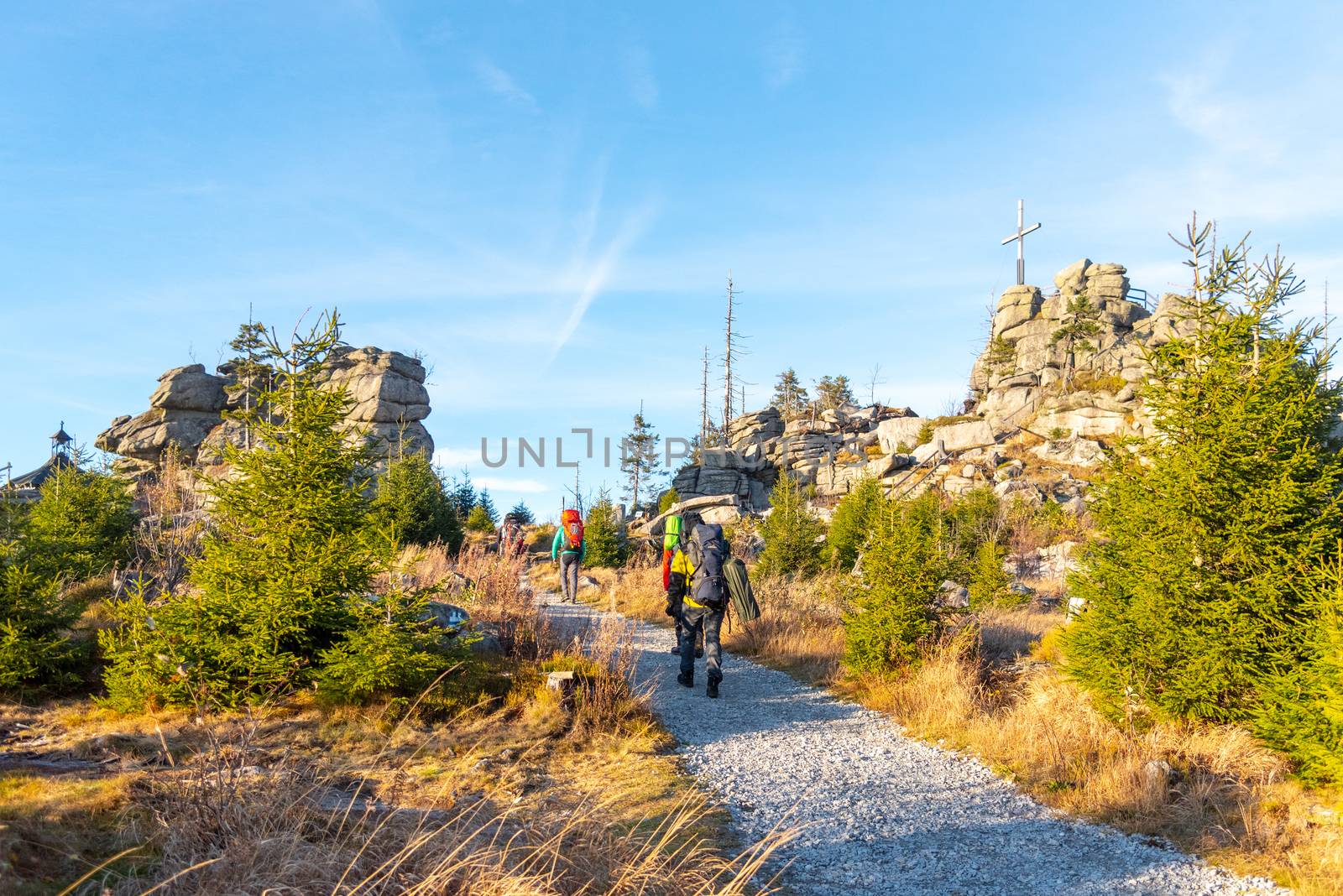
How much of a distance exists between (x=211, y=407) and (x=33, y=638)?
4078 centimetres

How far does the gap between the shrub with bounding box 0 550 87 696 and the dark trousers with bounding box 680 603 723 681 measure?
6.38 meters

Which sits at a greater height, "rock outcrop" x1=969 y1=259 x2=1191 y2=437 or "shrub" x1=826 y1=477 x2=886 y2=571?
"rock outcrop" x1=969 y1=259 x2=1191 y2=437

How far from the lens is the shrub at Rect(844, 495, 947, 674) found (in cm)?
952

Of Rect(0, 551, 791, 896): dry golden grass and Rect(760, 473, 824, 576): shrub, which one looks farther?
Rect(760, 473, 824, 576): shrub

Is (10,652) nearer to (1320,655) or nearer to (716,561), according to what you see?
(716,561)

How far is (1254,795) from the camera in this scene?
596 centimetres

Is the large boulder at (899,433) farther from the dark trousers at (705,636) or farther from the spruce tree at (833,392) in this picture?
the dark trousers at (705,636)

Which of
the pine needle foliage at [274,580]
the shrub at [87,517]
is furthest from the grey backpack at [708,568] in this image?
the shrub at [87,517]

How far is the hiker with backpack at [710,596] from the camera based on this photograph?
9469 mm

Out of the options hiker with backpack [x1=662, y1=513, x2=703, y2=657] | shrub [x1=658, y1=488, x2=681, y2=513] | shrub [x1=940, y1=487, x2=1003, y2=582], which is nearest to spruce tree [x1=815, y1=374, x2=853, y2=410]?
shrub [x1=658, y1=488, x2=681, y2=513]

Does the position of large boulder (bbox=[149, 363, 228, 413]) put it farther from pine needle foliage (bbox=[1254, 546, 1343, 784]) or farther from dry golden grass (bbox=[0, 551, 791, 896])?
pine needle foliage (bbox=[1254, 546, 1343, 784])

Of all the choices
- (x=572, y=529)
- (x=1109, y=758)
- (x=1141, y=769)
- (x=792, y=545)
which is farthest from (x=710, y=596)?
(x=792, y=545)

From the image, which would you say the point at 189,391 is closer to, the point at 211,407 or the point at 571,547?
the point at 211,407

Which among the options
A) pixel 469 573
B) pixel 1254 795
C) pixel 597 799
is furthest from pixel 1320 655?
pixel 469 573
